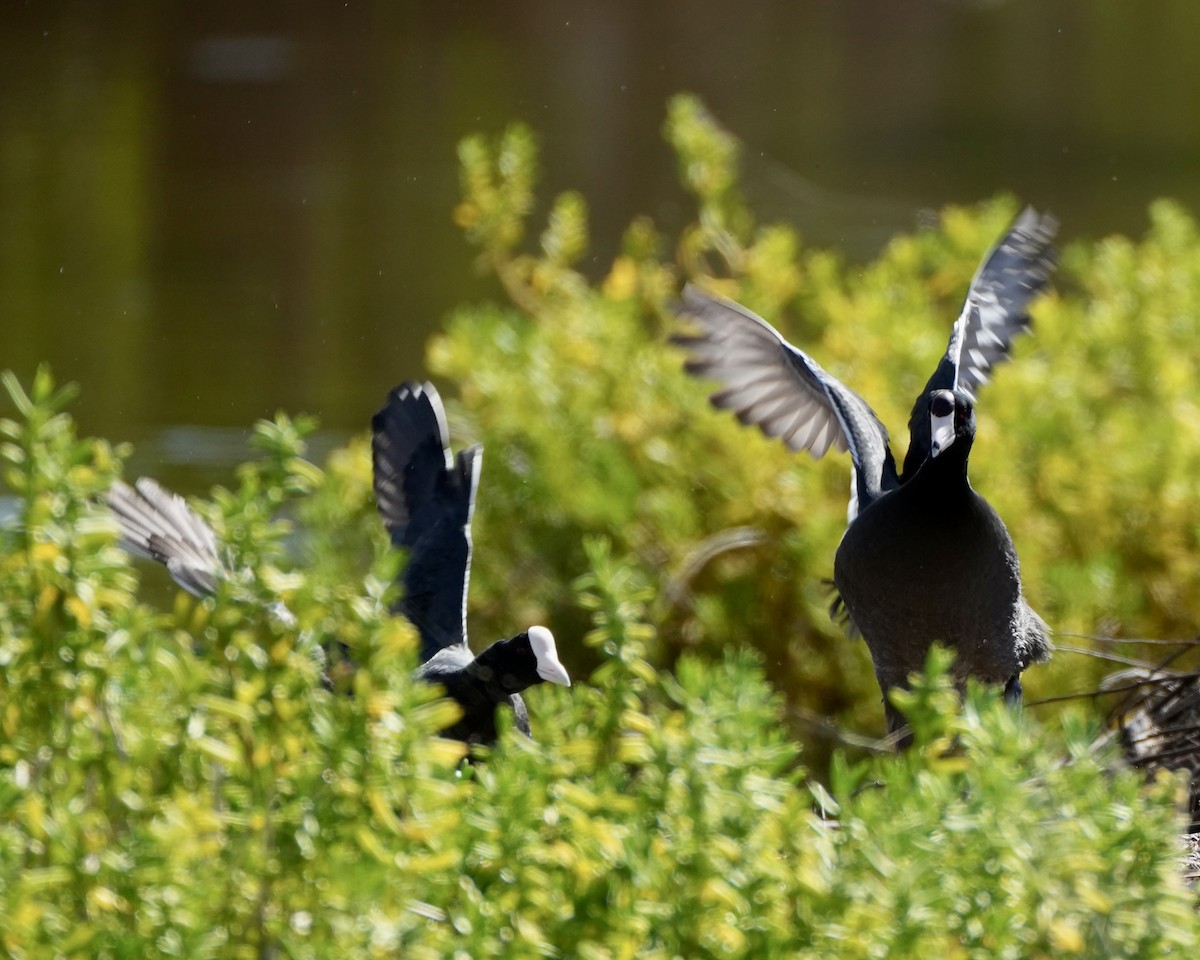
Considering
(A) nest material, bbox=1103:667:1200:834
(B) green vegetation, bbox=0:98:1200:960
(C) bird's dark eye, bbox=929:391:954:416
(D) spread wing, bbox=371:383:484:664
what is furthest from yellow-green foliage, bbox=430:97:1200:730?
(B) green vegetation, bbox=0:98:1200:960

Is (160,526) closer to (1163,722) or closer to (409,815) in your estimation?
(1163,722)

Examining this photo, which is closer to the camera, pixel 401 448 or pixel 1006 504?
pixel 401 448

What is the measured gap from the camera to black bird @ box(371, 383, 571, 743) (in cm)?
293

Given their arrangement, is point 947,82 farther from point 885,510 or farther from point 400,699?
point 400,699

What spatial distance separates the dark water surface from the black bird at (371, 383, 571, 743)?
394 centimetres

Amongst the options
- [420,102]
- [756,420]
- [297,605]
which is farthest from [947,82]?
[297,605]

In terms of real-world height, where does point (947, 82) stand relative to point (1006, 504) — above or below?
above

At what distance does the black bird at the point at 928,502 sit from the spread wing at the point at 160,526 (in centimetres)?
→ 112

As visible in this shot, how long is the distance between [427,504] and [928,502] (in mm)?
1124

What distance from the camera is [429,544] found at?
3521 millimetres

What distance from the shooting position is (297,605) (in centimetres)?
150

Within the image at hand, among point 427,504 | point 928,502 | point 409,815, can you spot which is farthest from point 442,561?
point 409,815

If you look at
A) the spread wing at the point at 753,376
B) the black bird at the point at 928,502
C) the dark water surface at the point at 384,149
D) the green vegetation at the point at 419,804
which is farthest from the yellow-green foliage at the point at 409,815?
the dark water surface at the point at 384,149

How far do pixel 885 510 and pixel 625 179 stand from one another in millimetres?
8809
